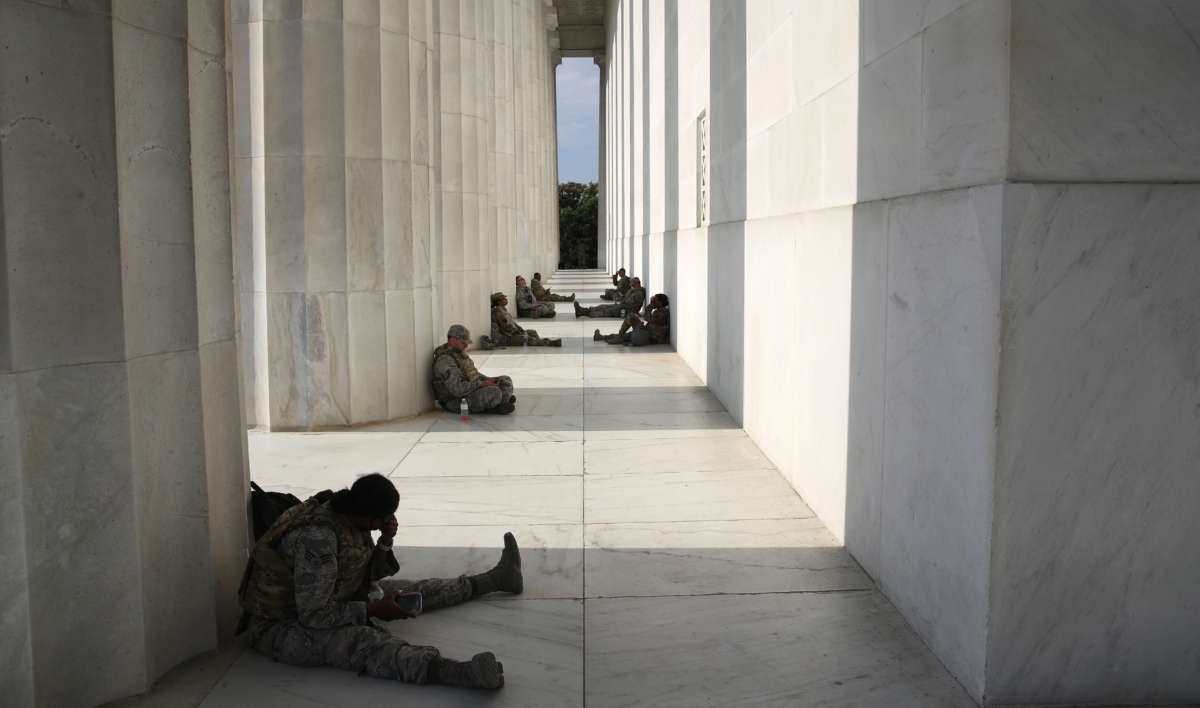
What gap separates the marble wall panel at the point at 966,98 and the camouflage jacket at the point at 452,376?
27.0 ft

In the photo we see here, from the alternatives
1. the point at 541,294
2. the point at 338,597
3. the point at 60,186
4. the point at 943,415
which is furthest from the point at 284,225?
the point at 541,294

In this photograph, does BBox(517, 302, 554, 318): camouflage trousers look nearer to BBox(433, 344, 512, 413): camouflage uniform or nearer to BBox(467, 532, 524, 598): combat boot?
BBox(433, 344, 512, 413): camouflage uniform

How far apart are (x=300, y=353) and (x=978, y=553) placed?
29.4 ft

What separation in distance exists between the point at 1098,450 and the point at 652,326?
15884 mm

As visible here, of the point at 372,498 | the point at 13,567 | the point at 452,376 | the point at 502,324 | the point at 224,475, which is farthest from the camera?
the point at 502,324

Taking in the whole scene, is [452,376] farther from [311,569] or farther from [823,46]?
[311,569]

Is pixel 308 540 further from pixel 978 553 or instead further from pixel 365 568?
pixel 978 553

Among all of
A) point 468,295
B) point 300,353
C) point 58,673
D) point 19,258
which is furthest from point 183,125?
point 468,295

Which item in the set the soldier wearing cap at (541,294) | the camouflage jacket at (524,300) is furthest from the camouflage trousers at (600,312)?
the soldier wearing cap at (541,294)

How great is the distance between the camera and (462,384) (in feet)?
43.0

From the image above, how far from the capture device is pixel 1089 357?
476 cm

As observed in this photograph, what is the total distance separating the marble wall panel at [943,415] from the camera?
4875 millimetres

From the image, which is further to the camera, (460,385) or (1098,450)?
(460,385)

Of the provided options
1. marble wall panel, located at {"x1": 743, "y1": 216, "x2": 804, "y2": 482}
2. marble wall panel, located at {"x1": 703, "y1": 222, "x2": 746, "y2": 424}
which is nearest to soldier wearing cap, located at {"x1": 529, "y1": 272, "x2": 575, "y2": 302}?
marble wall panel, located at {"x1": 703, "y1": 222, "x2": 746, "y2": 424}
